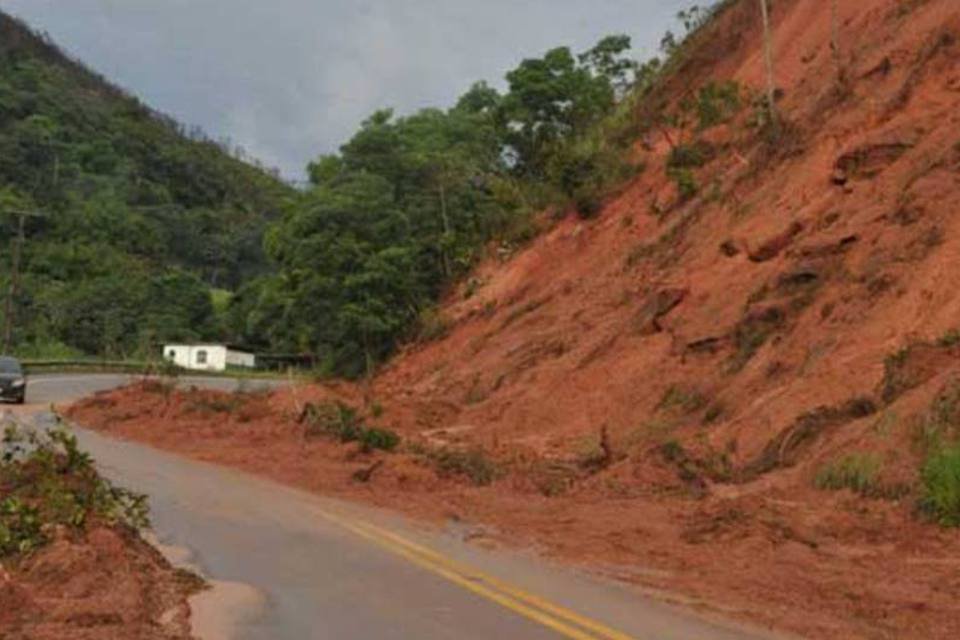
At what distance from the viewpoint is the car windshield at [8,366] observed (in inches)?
1489

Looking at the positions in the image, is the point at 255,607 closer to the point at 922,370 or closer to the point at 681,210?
the point at 922,370

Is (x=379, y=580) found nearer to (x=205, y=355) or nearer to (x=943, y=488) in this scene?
(x=943, y=488)

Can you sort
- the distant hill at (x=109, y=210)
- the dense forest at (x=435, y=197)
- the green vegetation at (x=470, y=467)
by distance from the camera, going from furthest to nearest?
the distant hill at (x=109, y=210) < the dense forest at (x=435, y=197) < the green vegetation at (x=470, y=467)

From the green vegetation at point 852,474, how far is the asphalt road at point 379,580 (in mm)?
4735

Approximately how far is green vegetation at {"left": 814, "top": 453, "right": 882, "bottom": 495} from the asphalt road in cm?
474

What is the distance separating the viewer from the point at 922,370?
17406 millimetres

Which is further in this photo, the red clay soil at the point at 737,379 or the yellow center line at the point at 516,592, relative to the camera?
the red clay soil at the point at 737,379

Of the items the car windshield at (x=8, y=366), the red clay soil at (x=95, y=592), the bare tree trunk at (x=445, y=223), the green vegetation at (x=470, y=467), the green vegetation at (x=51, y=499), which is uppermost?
the bare tree trunk at (x=445, y=223)

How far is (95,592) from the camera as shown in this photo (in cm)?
925

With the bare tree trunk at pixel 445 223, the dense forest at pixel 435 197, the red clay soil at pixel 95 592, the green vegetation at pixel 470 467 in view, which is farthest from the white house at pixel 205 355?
the red clay soil at pixel 95 592

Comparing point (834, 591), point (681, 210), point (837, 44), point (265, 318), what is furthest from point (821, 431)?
point (265, 318)

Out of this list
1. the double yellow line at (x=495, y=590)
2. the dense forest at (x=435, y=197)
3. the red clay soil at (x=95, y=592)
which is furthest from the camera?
the dense forest at (x=435, y=197)

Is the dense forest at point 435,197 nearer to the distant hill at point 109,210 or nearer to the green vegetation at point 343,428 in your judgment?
the green vegetation at point 343,428

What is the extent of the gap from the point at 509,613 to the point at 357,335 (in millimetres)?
39180
